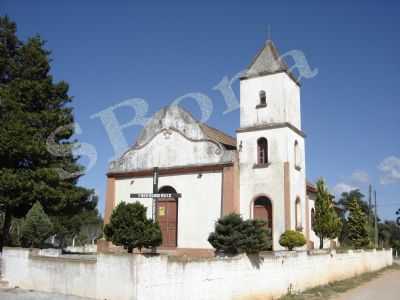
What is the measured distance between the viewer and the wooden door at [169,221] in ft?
90.9

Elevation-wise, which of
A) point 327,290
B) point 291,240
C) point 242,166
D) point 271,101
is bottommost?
point 327,290

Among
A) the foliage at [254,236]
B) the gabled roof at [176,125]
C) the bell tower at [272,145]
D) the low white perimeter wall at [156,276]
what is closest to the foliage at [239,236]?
the foliage at [254,236]

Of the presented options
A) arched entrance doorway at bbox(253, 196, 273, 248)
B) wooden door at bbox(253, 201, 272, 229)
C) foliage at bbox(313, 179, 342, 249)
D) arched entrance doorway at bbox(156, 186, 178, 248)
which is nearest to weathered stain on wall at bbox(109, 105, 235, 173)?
arched entrance doorway at bbox(156, 186, 178, 248)

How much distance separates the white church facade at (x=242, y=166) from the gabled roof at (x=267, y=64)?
0.02m

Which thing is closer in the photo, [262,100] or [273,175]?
[273,175]

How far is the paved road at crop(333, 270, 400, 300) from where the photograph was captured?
18833mm

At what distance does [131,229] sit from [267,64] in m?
17.6

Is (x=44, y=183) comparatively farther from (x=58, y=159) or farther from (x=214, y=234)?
(x=214, y=234)

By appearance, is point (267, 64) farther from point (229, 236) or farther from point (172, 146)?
point (229, 236)

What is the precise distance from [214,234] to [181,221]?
36.2ft

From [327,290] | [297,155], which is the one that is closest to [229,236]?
[327,290]

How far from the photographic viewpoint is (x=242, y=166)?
26.8 meters

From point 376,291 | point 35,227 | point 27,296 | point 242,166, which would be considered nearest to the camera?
point 27,296

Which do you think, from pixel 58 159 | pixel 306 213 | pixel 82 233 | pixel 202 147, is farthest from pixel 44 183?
pixel 82 233
